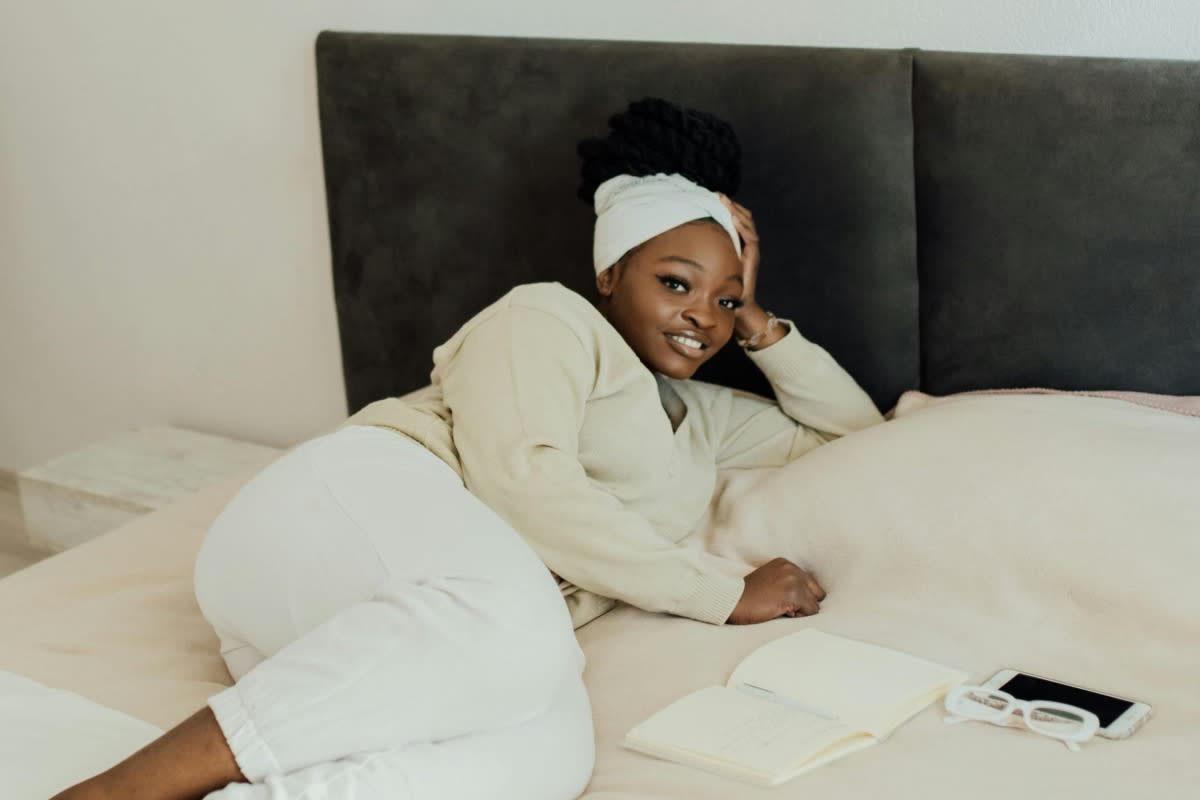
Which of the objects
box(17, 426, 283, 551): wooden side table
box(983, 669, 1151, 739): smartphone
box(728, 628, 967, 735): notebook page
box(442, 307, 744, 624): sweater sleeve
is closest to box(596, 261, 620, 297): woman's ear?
box(442, 307, 744, 624): sweater sleeve

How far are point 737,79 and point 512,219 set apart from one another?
44 centimetres

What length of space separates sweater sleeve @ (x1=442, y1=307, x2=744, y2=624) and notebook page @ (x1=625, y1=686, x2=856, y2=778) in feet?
0.64

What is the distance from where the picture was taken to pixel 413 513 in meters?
1.29

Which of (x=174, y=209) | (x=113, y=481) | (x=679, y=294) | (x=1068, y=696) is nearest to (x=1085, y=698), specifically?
(x=1068, y=696)

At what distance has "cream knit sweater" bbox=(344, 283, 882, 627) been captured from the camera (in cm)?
144

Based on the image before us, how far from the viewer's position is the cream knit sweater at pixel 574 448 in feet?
4.73

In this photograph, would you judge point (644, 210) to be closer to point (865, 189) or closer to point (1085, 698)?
point (865, 189)

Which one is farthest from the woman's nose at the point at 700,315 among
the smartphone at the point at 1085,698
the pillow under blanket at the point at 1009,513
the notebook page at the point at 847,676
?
the smartphone at the point at 1085,698

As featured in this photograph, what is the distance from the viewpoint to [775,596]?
4.87 ft

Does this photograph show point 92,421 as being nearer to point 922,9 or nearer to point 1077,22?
point 922,9

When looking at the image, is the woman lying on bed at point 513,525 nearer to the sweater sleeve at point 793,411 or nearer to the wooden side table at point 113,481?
the sweater sleeve at point 793,411

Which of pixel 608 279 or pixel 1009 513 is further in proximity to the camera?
pixel 608 279

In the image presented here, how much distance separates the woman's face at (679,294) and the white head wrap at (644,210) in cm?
2

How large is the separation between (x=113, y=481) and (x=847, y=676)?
4.94ft
